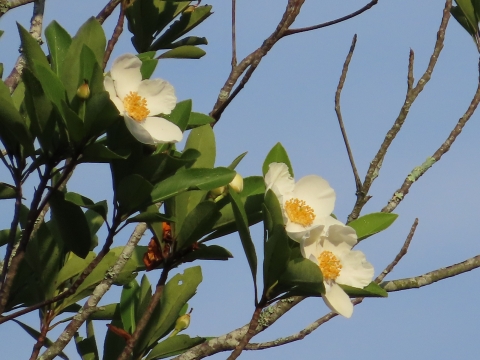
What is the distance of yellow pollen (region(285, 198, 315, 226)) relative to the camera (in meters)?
1.28

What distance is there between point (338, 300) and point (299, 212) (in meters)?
0.18

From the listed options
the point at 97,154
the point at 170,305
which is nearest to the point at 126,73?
the point at 97,154

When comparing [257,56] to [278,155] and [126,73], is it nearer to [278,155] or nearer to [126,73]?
[278,155]

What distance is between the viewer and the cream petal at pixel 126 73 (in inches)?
48.4

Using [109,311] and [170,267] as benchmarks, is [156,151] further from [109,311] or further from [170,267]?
[109,311]

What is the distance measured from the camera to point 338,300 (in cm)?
130

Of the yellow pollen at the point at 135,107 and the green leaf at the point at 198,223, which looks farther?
the green leaf at the point at 198,223

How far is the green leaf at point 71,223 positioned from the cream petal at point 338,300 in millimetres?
497

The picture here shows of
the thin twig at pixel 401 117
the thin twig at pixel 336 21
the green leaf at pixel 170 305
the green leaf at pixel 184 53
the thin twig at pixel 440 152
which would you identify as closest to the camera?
the green leaf at pixel 170 305

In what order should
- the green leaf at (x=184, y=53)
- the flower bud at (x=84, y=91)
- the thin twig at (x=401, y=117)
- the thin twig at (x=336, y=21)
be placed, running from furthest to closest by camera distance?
1. the green leaf at (x=184, y=53)
2. the thin twig at (x=401, y=117)
3. the thin twig at (x=336, y=21)
4. the flower bud at (x=84, y=91)

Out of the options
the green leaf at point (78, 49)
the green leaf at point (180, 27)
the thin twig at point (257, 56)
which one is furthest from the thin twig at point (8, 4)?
the green leaf at point (78, 49)

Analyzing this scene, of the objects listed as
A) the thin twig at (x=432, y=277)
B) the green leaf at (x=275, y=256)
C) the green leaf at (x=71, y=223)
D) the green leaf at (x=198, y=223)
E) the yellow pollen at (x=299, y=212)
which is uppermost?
the green leaf at (x=71, y=223)

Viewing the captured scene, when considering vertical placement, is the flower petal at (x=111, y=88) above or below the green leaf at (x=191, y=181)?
above

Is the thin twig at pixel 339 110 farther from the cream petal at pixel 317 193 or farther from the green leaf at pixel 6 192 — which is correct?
the green leaf at pixel 6 192
